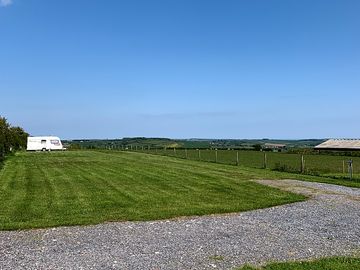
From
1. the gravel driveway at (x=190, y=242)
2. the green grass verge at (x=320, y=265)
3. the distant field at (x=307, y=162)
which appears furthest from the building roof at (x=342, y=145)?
the green grass verge at (x=320, y=265)

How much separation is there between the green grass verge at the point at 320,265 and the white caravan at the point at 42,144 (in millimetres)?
70419

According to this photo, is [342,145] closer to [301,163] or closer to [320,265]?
[301,163]

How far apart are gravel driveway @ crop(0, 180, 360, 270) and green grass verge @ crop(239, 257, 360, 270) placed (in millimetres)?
360

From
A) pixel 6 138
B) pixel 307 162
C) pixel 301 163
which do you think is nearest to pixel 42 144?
pixel 6 138

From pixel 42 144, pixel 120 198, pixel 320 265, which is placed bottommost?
pixel 320 265

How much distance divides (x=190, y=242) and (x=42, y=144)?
229ft

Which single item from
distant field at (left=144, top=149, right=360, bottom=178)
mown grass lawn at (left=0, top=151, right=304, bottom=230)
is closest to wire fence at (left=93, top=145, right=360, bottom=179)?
distant field at (left=144, top=149, right=360, bottom=178)

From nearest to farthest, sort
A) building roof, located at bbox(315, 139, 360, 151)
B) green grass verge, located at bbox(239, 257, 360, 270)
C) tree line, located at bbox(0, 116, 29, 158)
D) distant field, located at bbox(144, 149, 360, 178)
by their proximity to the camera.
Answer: green grass verge, located at bbox(239, 257, 360, 270)
distant field, located at bbox(144, 149, 360, 178)
tree line, located at bbox(0, 116, 29, 158)
building roof, located at bbox(315, 139, 360, 151)

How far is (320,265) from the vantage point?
7.07 meters

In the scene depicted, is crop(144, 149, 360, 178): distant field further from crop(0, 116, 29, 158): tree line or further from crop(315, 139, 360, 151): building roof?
crop(0, 116, 29, 158): tree line

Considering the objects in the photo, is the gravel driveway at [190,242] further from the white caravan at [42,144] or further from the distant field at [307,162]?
the white caravan at [42,144]

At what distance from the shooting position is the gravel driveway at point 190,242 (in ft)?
24.4

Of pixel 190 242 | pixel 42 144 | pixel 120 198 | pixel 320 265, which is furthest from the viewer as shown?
pixel 42 144

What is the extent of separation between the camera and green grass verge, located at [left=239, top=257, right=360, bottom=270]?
6.92 metres
